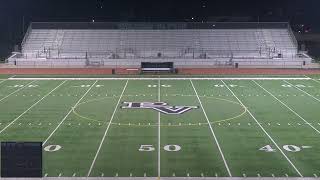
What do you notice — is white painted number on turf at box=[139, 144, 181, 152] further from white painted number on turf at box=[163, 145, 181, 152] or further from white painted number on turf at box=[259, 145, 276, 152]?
white painted number on turf at box=[259, 145, 276, 152]

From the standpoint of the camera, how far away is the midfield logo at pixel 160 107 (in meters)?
22.4

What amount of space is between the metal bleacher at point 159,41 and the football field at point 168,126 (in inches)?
663

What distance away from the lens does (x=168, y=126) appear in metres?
19.4

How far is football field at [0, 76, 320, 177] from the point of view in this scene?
14492mm

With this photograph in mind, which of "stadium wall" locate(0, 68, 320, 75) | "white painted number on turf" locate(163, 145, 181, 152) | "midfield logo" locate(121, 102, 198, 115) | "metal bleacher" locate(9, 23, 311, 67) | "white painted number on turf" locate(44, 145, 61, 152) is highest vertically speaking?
"metal bleacher" locate(9, 23, 311, 67)

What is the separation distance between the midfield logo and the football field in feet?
0.14

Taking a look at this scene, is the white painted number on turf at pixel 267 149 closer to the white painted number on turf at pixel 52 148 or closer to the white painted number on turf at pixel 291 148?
the white painted number on turf at pixel 291 148

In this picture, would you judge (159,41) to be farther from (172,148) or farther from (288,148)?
(288,148)

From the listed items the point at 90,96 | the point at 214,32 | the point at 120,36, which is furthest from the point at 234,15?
the point at 90,96

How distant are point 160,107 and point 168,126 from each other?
3877 millimetres

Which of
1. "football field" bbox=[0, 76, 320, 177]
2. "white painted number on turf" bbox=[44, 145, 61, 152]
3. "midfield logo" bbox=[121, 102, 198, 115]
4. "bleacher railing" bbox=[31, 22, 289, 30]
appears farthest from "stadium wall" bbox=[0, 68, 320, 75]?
"white painted number on turf" bbox=[44, 145, 61, 152]

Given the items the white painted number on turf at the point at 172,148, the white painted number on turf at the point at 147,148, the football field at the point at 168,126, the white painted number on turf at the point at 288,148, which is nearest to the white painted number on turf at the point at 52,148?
the football field at the point at 168,126

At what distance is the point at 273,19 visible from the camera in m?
53.8

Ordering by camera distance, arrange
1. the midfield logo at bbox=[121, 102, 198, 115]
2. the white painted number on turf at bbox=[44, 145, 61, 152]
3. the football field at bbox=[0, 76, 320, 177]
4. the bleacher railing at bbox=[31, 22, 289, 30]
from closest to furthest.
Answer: the football field at bbox=[0, 76, 320, 177] → the white painted number on turf at bbox=[44, 145, 61, 152] → the midfield logo at bbox=[121, 102, 198, 115] → the bleacher railing at bbox=[31, 22, 289, 30]
